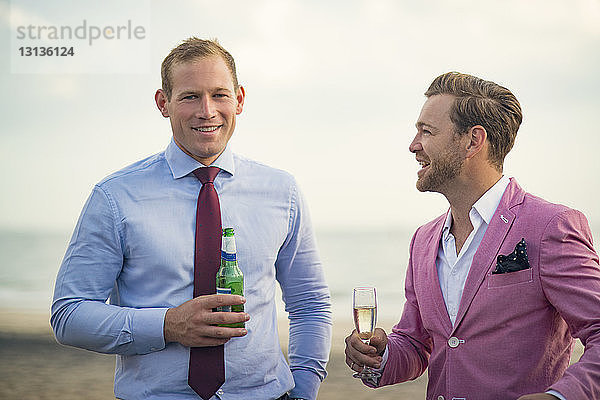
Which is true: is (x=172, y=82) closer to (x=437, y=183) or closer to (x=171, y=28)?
(x=437, y=183)

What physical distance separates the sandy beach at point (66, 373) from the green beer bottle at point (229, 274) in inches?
150

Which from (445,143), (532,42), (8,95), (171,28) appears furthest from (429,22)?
(445,143)

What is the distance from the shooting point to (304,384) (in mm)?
2207

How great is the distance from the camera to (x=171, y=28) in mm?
7664

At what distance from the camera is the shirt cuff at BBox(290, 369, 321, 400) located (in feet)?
7.21

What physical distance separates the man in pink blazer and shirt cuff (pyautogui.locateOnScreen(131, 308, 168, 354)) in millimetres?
569

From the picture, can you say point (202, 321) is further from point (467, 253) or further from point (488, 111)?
point (488, 111)

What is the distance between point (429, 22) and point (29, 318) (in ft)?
18.5

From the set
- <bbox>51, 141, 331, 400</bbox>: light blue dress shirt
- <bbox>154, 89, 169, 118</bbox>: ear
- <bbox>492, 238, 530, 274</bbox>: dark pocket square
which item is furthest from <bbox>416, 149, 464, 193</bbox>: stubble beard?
<bbox>154, 89, 169, 118</bbox>: ear

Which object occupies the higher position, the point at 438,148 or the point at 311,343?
the point at 438,148

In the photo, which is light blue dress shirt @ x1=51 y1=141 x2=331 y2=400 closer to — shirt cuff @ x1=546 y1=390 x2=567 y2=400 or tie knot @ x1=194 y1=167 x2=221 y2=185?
tie knot @ x1=194 y1=167 x2=221 y2=185

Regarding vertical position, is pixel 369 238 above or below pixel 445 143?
below

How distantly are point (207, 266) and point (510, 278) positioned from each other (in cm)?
82

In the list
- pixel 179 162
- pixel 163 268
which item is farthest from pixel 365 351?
pixel 179 162
